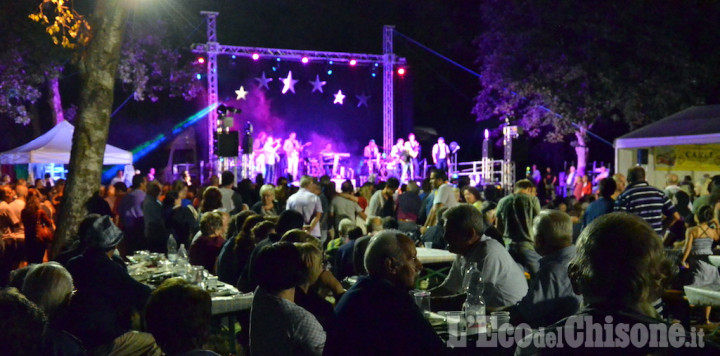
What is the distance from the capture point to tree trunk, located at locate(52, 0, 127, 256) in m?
7.37

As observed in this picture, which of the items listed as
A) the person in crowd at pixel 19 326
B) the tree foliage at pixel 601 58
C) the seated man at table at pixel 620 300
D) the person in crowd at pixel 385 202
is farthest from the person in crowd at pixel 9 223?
the tree foliage at pixel 601 58

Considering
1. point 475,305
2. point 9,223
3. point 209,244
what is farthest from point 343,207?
point 475,305

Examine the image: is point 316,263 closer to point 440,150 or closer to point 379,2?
point 440,150

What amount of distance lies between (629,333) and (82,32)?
7.91 m

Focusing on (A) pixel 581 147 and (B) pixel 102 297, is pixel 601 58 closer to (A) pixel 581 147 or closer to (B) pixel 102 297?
(A) pixel 581 147

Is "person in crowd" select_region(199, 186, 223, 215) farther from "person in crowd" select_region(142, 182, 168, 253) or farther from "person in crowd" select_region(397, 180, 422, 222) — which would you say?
"person in crowd" select_region(397, 180, 422, 222)

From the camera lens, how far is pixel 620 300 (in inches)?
66.1

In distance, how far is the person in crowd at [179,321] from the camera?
242 centimetres

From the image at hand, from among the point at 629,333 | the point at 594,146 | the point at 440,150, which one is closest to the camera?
the point at 629,333

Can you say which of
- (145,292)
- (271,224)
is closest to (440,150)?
(271,224)

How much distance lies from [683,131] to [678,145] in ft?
6.52

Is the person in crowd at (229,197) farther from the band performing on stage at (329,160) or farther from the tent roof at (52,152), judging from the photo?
the band performing on stage at (329,160)

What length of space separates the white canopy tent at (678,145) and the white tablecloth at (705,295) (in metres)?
8.24

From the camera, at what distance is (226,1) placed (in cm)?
2528
